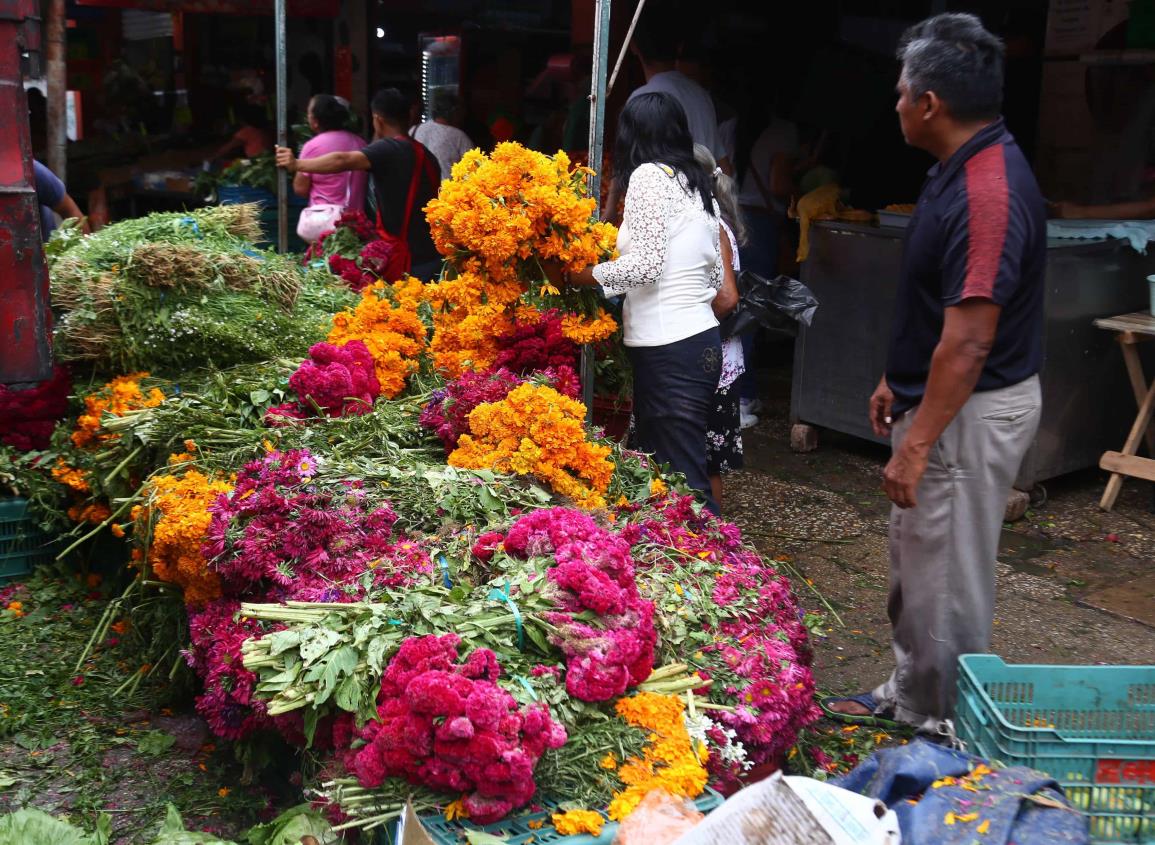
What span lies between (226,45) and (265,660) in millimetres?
12054

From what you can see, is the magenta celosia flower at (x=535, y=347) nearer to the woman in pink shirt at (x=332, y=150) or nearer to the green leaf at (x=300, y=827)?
the green leaf at (x=300, y=827)

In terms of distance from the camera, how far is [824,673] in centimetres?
445

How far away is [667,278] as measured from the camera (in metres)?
4.38

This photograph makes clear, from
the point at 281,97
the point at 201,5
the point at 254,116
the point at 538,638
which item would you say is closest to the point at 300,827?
the point at 538,638

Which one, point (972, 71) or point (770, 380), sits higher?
point (972, 71)

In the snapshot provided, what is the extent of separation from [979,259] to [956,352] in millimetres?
269

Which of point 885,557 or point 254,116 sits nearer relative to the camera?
point 885,557

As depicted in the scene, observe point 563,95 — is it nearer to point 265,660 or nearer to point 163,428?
point 163,428

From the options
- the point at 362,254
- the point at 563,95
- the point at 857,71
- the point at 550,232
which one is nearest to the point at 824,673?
the point at 550,232

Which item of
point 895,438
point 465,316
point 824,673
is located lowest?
point 824,673

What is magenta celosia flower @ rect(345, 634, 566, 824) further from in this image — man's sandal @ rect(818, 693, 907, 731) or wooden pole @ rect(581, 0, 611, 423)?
wooden pole @ rect(581, 0, 611, 423)

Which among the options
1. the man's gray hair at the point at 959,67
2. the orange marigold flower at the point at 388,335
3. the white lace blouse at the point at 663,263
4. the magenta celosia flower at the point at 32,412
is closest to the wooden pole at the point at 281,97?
the magenta celosia flower at the point at 32,412

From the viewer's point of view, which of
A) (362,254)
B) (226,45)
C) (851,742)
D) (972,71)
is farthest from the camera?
(226,45)

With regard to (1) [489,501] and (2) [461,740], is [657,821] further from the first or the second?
(1) [489,501]
